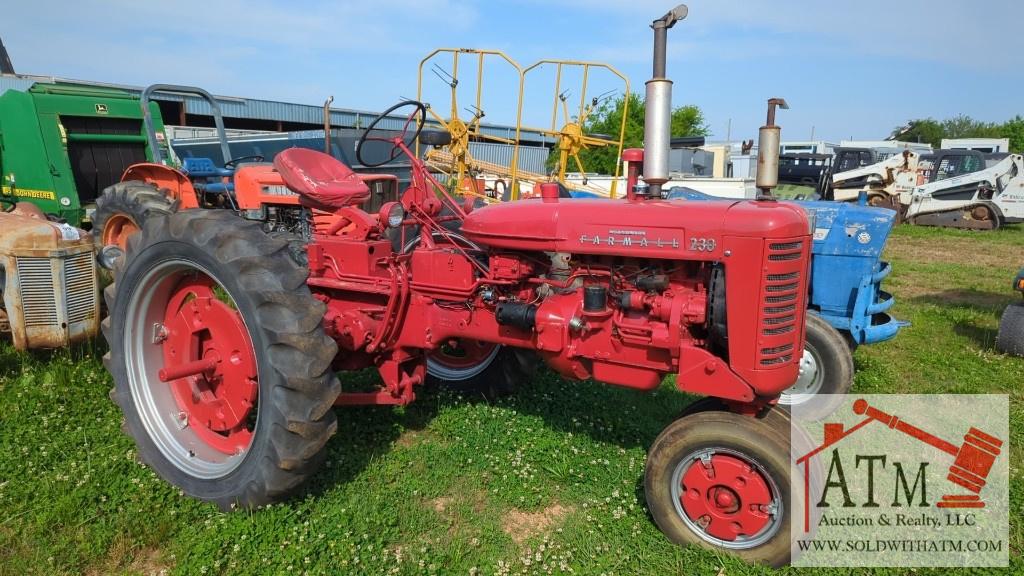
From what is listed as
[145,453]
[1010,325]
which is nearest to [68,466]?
[145,453]

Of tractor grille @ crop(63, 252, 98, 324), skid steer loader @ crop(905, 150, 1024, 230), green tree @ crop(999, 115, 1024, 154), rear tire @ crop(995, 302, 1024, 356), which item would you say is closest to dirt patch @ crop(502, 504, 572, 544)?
tractor grille @ crop(63, 252, 98, 324)

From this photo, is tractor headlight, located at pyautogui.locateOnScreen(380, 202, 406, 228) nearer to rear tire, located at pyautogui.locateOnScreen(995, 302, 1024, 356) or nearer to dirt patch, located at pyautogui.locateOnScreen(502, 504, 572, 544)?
dirt patch, located at pyautogui.locateOnScreen(502, 504, 572, 544)

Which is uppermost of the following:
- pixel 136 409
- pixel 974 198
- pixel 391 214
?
pixel 391 214

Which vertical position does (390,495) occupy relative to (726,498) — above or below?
below

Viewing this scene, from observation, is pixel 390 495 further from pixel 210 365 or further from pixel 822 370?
pixel 822 370

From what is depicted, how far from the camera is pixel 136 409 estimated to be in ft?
10.9

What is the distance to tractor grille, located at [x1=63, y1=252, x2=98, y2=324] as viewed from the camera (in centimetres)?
404

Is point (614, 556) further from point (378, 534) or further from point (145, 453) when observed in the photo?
point (145, 453)

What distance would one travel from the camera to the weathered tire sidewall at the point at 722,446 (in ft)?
8.46

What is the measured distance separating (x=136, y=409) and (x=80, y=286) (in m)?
1.27

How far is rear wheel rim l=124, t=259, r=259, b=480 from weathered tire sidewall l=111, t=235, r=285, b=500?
0.03 metres

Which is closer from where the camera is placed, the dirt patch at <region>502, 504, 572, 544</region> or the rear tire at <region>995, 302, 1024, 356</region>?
the dirt patch at <region>502, 504, 572, 544</region>

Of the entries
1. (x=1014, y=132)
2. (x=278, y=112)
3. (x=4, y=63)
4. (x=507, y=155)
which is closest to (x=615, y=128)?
(x=507, y=155)

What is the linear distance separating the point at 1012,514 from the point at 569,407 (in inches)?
92.9
